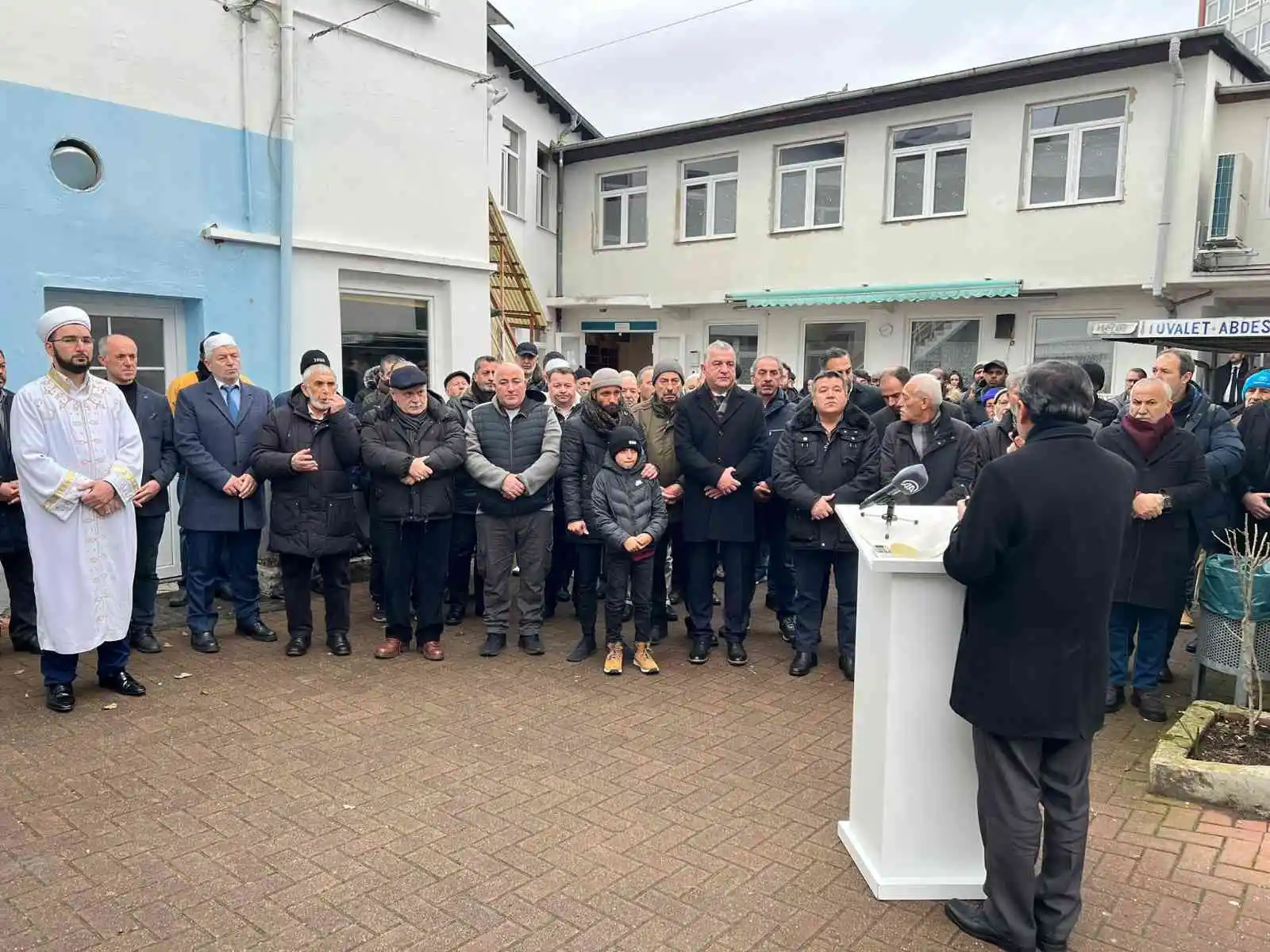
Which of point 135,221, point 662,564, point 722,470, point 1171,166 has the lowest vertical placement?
point 662,564

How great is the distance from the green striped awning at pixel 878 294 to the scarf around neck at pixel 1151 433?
32.6 feet

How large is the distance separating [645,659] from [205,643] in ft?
9.62

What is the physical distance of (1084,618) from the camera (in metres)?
2.95

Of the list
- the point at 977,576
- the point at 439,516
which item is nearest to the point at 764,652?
the point at 439,516

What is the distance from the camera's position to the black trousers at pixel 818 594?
19.1 ft

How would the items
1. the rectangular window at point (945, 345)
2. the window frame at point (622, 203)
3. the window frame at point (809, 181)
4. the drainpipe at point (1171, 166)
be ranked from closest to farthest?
1. the drainpipe at point (1171, 166)
2. the rectangular window at point (945, 345)
3. the window frame at point (809, 181)
4. the window frame at point (622, 203)

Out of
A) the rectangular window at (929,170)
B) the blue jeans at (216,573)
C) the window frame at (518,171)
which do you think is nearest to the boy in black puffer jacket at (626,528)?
the blue jeans at (216,573)

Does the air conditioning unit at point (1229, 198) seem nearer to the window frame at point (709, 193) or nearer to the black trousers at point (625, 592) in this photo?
the window frame at point (709, 193)

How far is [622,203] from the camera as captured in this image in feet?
62.8

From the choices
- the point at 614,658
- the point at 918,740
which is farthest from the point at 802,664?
the point at 918,740

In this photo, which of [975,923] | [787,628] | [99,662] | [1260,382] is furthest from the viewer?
[787,628]

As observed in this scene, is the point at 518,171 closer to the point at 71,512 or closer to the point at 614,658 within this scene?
the point at 614,658

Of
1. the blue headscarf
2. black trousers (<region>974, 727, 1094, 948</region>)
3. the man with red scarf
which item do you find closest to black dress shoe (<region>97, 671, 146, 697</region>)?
black trousers (<region>974, 727, 1094, 948</region>)

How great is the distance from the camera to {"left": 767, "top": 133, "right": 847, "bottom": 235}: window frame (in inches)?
637
